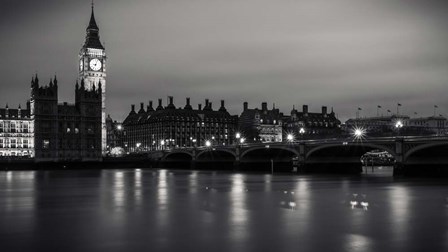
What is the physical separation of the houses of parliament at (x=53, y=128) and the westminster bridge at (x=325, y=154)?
1913cm

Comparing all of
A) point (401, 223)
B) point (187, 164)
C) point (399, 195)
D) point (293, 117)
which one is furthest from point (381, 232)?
point (293, 117)

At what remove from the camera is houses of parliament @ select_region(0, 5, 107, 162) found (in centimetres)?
13875

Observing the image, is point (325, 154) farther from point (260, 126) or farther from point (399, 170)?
point (260, 126)

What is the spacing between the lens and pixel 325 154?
88938 millimetres

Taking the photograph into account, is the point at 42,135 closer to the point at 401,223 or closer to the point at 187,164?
the point at 187,164

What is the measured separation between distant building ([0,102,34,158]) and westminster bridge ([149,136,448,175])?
33626 mm

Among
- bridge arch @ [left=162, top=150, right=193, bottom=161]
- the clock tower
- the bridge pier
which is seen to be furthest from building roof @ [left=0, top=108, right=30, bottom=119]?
the bridge pier

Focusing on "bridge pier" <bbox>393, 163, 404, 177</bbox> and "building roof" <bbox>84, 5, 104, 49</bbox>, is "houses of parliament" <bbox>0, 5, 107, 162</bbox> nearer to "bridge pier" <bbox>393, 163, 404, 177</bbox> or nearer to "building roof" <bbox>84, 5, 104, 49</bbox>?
"building roof" <bbox>84, 5, 104, 49</bbox>

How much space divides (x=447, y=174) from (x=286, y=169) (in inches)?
1550

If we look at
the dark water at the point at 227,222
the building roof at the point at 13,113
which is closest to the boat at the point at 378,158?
the building roof at the point at 13,113

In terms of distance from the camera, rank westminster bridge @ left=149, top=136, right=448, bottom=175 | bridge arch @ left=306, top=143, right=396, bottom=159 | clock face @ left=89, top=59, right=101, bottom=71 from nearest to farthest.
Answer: westminster bridge @ left=149, top=136, right=448, bottom=175
bridge arch @ left=306, top=143, right=396, bottom=159
clock face @ left=89, top=59, right=101, bottom=71

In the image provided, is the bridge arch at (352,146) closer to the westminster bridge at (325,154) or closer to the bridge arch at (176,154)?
the westminster bridge at (325,154)

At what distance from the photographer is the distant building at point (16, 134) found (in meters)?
143

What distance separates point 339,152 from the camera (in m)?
86.4
